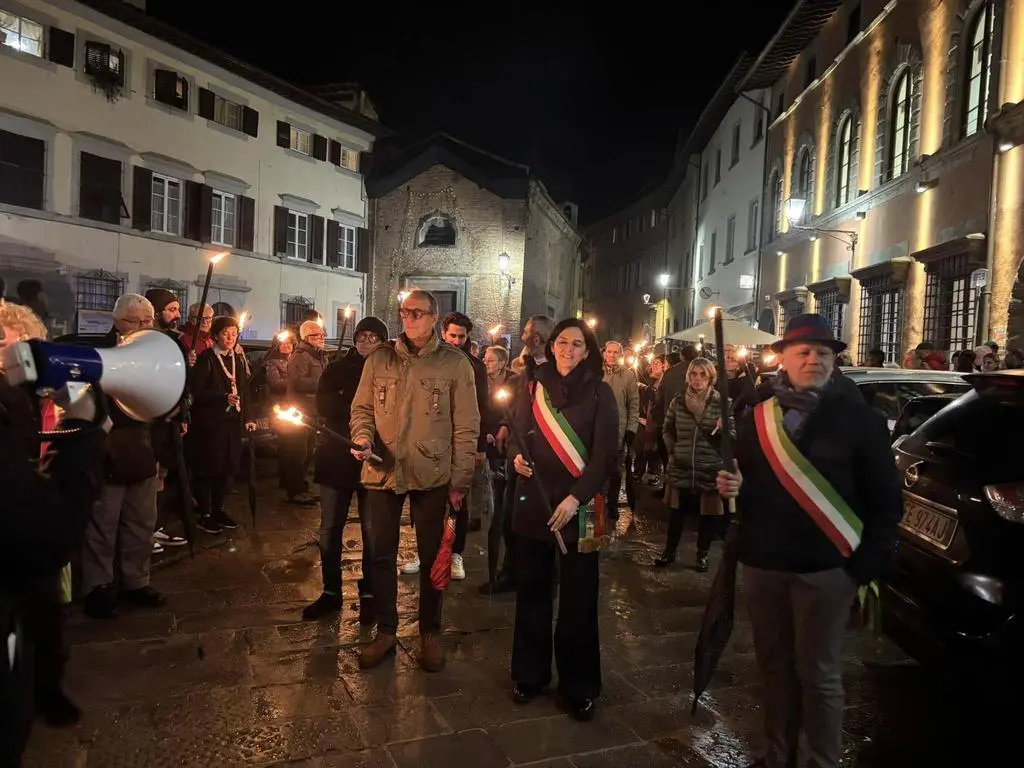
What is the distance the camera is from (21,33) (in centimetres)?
1927

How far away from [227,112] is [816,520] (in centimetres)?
2624

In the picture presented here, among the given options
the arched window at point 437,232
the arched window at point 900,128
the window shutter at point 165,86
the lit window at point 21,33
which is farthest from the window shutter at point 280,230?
the arched window at point 900,128

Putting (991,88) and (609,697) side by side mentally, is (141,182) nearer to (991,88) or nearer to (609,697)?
(991,88)

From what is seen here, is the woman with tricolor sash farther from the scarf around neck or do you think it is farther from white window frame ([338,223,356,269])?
white window frame ([338,223,356,269])

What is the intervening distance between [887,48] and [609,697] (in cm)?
1674

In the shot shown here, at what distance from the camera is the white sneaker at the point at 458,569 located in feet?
21.0

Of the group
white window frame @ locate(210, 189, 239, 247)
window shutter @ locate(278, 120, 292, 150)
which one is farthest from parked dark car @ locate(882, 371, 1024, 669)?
window shutter @ locate(278, 120, 292, 150)

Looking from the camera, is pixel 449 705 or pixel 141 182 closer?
pixel 449 705

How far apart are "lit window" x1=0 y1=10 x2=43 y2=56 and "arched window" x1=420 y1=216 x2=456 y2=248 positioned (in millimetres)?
15434

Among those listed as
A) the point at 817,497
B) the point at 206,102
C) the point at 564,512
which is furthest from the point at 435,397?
the point at 206,102

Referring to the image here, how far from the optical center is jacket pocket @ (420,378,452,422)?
4.45 m

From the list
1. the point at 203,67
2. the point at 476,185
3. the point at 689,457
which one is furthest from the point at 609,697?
the point at 476,185

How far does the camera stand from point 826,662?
311 centimetres

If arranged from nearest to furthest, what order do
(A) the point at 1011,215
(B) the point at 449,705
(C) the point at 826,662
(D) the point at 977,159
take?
(C) the point at 826,662
(B) the point at 449,705
(A) the point at 1011,215
(D) the point at 977,159
